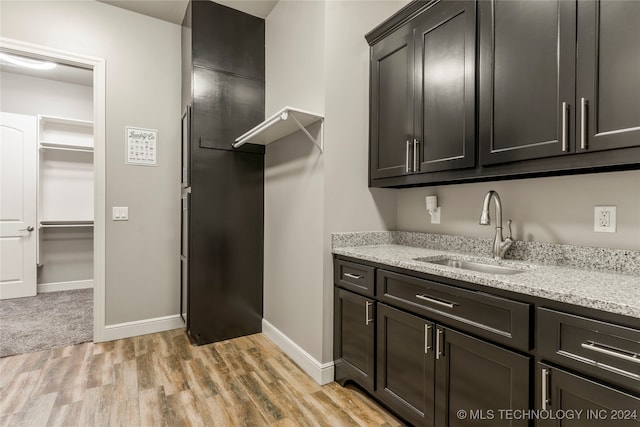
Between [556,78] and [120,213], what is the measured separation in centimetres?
316

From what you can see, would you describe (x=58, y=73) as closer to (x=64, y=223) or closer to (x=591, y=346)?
(x=64, y=223)

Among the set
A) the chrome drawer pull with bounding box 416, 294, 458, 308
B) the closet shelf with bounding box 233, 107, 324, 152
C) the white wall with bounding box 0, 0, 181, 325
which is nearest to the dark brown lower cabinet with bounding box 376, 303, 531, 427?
the chrome drawer pull with bounding box 416, 294, 458, 308

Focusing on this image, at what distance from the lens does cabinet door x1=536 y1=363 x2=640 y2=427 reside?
36.4 inches

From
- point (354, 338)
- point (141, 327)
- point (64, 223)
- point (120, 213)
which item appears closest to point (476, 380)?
point (354, 338)

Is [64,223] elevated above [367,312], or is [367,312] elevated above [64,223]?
[64,223]

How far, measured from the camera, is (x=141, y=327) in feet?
9.65

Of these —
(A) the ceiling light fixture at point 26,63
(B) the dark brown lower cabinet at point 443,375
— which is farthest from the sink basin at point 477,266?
(A) the ceiling light fixture at point 26,63

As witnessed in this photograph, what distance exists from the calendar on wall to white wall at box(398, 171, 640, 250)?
248 centimetres

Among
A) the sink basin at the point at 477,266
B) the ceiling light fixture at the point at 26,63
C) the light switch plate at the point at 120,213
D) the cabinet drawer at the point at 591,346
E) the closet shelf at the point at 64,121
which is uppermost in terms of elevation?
the ceiling light fixture at the point at 26,63

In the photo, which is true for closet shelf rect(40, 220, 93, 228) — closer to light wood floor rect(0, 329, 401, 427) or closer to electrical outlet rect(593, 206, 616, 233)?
light wood floor rect(0, 329, 401, 427)

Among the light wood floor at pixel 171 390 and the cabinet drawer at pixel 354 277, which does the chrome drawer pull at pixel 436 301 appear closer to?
the cabinet drawer at pixel 354 277

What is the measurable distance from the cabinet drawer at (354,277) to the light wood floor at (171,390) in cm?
65

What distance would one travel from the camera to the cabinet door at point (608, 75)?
3.75ft

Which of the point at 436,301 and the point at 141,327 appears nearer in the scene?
the point at 436,301
